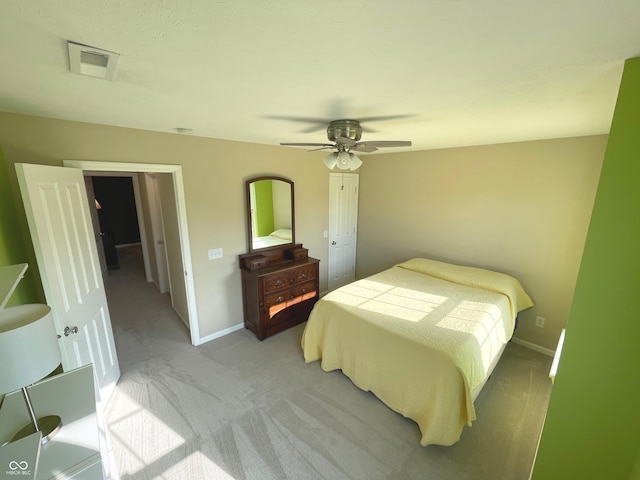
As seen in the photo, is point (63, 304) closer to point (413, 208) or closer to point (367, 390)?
point (367, 390)

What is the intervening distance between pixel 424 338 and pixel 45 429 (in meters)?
2.22

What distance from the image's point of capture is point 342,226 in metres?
4.36

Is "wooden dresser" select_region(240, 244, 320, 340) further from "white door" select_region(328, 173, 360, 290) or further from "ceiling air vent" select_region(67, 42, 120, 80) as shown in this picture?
"ceiling air vent" select_region(67, 42, 120, 80)

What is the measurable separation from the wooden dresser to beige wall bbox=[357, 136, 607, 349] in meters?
1.62

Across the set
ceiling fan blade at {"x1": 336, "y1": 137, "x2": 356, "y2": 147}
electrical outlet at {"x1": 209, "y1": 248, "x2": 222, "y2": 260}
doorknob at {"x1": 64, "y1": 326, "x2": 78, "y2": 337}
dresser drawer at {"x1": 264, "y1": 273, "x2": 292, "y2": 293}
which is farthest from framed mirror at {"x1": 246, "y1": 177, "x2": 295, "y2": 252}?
doorknob at {"x1": 64, "y1": 326, "x2": 78, "y2": 337}

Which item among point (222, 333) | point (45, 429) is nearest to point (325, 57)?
point (45, 429)

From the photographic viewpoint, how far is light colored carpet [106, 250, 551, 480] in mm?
1721

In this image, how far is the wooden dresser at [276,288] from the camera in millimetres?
3006

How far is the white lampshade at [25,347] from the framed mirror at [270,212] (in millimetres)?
2137

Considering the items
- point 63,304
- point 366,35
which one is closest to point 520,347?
point 366,35

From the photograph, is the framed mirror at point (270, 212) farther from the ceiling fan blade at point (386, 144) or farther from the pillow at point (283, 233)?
the ceiling fan blade at point (386, 144)

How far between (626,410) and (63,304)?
3.08 m

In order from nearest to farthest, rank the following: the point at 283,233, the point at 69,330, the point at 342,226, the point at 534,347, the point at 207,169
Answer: the point at 69,330 < the point at 207,169 < the point at 534,347 < the point at 283,233 < the point at 342,226

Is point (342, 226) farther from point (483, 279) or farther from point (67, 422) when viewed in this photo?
point (67, 422)
